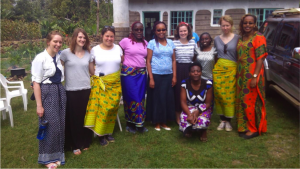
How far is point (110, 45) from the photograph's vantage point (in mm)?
3596

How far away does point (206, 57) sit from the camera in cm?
400

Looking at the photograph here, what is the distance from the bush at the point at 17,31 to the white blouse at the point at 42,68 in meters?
14.9

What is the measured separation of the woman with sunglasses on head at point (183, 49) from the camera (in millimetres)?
4047

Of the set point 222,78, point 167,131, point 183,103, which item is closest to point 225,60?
point 222,78

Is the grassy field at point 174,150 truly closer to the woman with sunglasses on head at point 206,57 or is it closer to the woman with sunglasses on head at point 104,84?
the woman with sunglasses on head at point 104,84

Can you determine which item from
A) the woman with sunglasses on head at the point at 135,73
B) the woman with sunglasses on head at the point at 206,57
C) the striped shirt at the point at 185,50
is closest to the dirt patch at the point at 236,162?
the woman with sunglasses on head at the point at 206,57

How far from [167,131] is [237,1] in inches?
311

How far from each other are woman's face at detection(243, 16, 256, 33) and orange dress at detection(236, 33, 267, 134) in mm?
113

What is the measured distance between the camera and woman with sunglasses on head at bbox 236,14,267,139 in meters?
3.60

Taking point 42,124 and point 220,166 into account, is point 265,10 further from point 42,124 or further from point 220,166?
point 42,124

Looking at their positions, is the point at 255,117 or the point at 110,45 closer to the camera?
the point at 110,45

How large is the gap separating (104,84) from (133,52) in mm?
685

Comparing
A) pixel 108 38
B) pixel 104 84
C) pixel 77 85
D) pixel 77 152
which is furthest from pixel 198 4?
pixel 77 152

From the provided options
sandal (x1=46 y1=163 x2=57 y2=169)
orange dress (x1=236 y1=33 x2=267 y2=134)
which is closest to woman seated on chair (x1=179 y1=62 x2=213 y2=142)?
orange dress (x1=236 y1=33 x2=267 y2=134)
